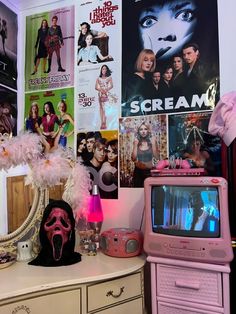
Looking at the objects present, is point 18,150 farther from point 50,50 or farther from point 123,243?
point 50,50

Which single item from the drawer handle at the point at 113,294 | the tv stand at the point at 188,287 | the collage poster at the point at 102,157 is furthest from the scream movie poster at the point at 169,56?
the drawer handle at the point at 113,294

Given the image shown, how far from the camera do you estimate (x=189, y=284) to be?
4.00ft

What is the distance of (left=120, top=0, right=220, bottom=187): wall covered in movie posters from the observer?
1593 millimetres

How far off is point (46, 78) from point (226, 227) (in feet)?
4.80

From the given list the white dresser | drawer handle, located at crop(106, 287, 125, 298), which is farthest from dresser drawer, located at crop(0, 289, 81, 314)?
drawer handle, located at crop(106, 287, 125, 298)

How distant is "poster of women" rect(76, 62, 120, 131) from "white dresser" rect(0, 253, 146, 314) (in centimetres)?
82

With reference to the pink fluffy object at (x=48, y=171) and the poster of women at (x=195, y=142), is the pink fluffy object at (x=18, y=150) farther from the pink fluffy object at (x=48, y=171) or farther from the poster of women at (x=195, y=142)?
the poster of women at (x=195, y=142)

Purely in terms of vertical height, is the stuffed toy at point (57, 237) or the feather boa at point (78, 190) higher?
the feather boa at point (78, 190)

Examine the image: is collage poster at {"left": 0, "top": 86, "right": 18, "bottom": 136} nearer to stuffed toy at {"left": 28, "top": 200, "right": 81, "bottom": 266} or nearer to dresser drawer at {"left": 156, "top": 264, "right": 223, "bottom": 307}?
stuffed toy at {"left": 28, "top": 200, "right": 81, "bottom": 266}

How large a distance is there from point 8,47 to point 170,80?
1.07 m

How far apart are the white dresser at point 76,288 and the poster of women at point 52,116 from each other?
0.81m

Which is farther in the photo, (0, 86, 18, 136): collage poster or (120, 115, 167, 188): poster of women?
(0, 86, 18, 136): collage poster

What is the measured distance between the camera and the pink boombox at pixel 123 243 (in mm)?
1429


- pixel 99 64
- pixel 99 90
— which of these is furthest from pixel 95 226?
pixel 99 64
